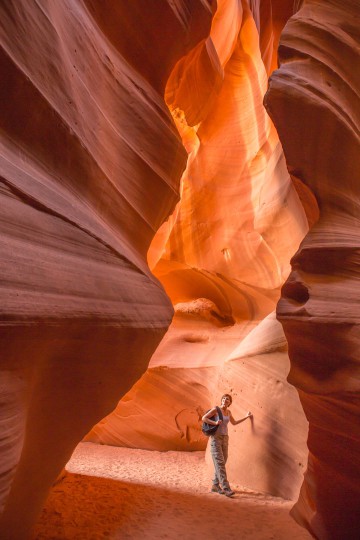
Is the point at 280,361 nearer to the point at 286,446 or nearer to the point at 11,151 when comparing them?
the point at 286,446

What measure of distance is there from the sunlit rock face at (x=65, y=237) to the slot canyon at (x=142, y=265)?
12 millimetres

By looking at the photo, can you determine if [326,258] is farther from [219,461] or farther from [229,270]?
[229,270]

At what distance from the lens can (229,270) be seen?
8.59m

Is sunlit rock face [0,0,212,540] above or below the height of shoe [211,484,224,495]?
above

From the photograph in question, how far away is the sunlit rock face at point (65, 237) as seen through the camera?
2203 millimetres

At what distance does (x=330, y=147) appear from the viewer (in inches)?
156

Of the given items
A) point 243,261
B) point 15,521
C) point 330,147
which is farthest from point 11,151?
point 243,261

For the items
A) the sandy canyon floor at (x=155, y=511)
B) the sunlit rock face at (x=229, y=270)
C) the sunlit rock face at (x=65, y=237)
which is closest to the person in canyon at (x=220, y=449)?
the sandy canyon floor at (x=155, y=511)

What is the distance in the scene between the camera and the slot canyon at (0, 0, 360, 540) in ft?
7.96

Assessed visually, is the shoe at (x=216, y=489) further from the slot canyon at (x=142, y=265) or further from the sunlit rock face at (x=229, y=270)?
the sunlit rock face at (x=229, y=270)

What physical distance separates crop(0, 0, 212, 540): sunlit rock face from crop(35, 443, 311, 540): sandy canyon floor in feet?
1.82

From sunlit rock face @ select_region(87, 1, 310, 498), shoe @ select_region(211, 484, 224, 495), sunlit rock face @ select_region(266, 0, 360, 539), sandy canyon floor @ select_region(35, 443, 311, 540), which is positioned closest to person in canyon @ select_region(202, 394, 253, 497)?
shoe @ select_region(211, 484, 224, 495)

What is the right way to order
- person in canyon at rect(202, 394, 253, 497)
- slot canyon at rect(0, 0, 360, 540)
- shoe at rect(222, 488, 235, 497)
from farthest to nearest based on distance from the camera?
person in canyon at rect(202, 394, 253, 497), shoe at rect(222, 488, 235, 497), slot canyon at rect(0, 0, 360, 540)

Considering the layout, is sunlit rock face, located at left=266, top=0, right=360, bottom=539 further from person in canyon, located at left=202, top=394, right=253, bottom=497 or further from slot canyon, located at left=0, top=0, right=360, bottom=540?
person in canyon, located at left=202, top=394, right=253, bottom=497
